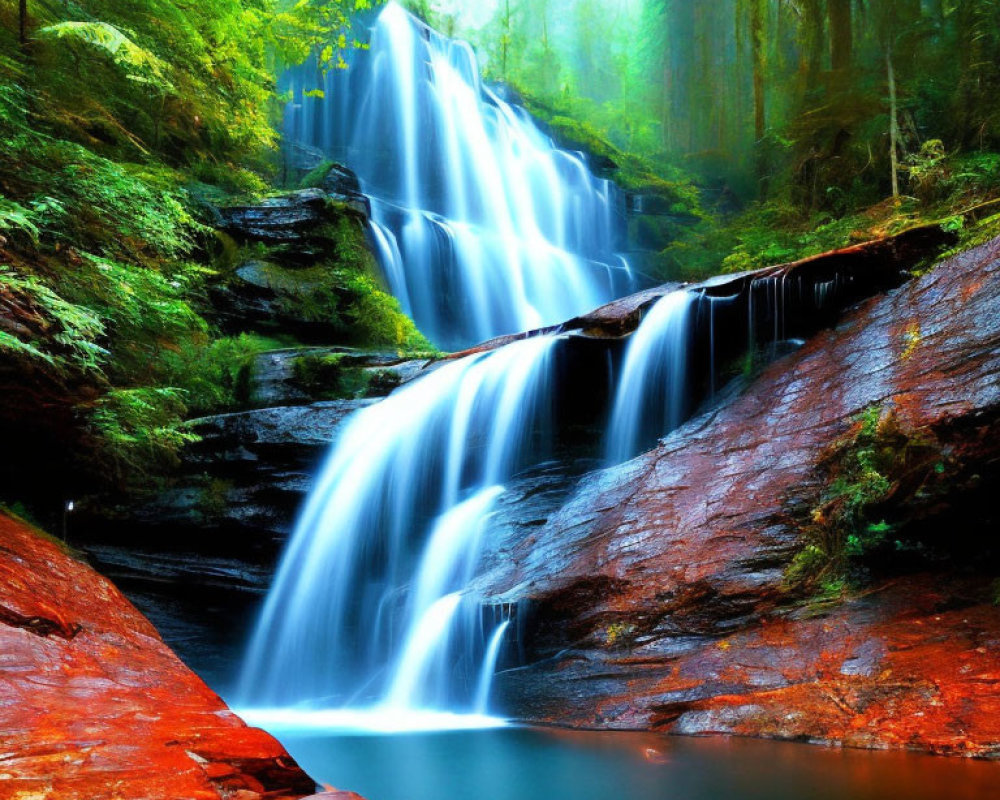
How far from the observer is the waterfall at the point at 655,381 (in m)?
8.84

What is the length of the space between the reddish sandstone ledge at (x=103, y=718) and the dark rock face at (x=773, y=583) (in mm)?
3308

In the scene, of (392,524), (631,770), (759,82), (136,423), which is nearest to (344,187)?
(392,524)

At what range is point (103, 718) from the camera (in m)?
2.79

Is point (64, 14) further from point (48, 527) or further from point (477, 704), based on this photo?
point (477, 704)

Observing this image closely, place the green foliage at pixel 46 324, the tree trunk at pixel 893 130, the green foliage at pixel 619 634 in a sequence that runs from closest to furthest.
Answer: the green foliage at pixel 46 324 → the green foliage at pixel 619 634 → the tree trunk at pixel 893 130

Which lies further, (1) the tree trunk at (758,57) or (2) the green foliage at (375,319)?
(1) the tree trunk at (758,57)

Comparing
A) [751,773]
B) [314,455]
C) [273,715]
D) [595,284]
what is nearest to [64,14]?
[314,455]

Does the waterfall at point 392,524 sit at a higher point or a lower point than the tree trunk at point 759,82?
lower

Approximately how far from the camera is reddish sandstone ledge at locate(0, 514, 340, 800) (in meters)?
2.22

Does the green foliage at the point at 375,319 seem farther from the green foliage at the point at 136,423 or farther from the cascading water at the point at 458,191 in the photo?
the green foliage at the point at 136,423

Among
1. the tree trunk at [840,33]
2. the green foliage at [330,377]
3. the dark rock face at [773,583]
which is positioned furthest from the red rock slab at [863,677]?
the tree trunk at [840,33]

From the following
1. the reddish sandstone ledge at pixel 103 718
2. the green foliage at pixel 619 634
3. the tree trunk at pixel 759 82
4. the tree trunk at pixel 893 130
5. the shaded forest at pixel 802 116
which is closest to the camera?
the reddish sandstone ledge at pixel 103 718

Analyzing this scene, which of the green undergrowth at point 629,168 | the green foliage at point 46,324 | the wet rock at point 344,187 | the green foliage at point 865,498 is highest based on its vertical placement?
the green undergrowth at point 629,168

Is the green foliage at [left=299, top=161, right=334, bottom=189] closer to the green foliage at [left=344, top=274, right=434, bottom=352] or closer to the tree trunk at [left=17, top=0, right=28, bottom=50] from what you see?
the green foliage at [left=344, top=274, right=434, bottom=352]
